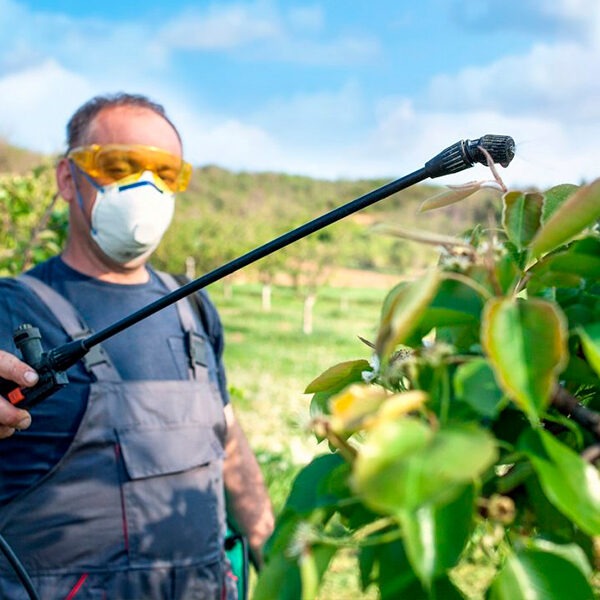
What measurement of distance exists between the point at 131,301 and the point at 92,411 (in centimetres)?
41

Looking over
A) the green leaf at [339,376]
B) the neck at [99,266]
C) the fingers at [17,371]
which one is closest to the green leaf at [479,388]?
the green leaf at [339,376]

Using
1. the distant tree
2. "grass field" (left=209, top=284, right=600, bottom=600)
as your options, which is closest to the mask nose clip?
"grass field" (left=209, top=284, right=600, bottom=600)

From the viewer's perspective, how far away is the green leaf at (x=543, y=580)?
1.65 ft

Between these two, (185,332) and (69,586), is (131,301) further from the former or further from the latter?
(69,586)

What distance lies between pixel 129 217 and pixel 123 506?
84 centimetres

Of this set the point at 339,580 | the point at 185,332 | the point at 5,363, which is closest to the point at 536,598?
the point at 5,363

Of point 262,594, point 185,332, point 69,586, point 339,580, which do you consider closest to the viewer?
point 262,594

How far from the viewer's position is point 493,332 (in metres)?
0.51

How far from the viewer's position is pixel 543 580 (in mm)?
→ 508

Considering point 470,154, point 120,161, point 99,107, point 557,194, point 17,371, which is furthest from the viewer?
point 99,107

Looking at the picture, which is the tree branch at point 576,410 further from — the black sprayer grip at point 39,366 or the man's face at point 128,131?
the man's face at point 128,131

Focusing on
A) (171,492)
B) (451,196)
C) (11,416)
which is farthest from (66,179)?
(451,196)

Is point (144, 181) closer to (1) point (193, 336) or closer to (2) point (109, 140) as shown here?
(2) point (109, 140)

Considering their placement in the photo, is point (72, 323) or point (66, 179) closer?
point (72, 323)
